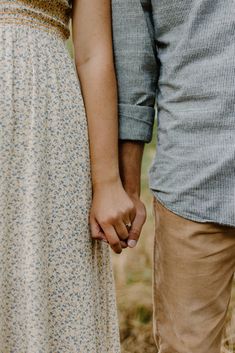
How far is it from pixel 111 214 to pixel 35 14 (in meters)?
0.42

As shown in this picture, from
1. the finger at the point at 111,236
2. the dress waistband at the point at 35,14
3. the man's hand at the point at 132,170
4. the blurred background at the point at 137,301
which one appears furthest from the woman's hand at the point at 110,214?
the blurred background at the point at 137,301

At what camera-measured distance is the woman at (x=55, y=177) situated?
1248mm

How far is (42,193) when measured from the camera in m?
1.26

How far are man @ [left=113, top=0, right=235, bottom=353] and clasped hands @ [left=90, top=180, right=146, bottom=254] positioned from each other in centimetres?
7

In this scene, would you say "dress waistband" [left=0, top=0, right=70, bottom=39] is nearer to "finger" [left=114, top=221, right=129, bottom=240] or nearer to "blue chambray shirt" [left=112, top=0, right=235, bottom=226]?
"blue chambray shirt" [left=112, top=0, right=235, bottom=226]

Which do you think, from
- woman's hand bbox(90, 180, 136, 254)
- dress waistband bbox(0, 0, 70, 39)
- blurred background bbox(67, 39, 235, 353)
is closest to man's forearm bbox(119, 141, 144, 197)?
woman's hand bbox(90, 180, 136, 254)

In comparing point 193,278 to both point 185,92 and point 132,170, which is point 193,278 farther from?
point 185,92

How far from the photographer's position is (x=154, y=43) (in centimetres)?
146

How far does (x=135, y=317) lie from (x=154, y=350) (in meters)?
0.18

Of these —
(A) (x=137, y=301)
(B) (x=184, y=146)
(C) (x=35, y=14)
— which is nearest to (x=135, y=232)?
(B) (x=184, y=146)

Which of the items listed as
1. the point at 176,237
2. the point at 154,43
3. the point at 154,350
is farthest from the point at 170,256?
the point at 154,350

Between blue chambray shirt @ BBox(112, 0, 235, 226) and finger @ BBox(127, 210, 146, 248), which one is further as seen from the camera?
finger @ BBox(127, 210, 146, 248)

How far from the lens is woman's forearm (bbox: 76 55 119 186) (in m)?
1.35

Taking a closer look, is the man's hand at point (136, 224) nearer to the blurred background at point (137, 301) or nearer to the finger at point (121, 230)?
the finger at point (121, 230)
